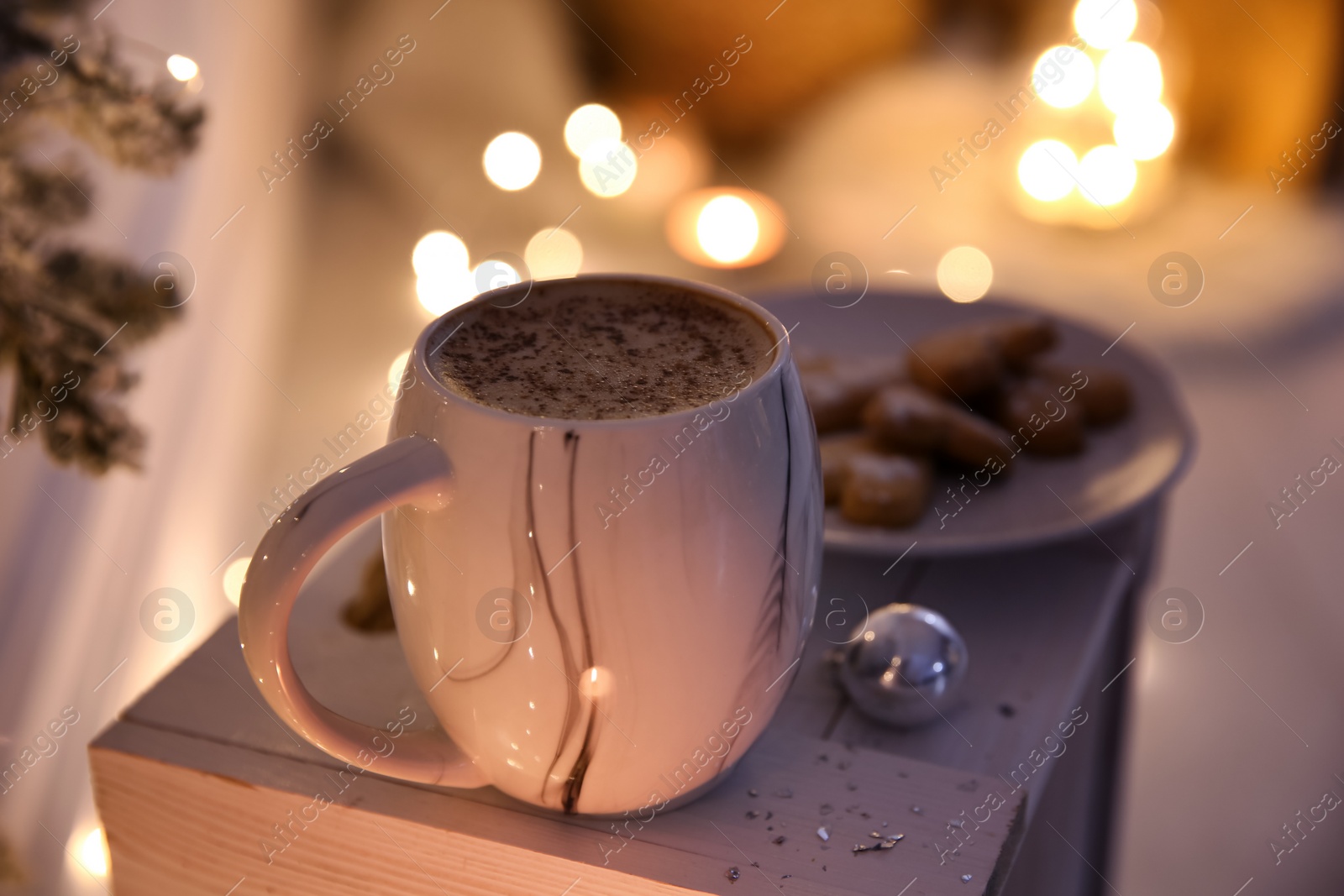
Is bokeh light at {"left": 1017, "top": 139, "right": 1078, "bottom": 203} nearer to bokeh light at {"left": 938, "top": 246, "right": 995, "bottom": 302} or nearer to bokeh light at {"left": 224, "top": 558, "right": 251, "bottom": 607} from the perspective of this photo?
bokeh light at {"left": 938, "top": 246, "right": 995, "bottom": 302}

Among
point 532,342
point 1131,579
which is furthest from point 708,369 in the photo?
point 1131,579

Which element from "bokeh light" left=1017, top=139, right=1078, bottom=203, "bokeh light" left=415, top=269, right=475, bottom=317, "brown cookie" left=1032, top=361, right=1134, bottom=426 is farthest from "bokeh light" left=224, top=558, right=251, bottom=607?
"bokeh light" left=1017, top=139, right=1078, bottom=203

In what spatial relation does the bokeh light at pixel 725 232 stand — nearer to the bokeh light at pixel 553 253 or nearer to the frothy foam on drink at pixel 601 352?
the bokeh light at pixel 553 253

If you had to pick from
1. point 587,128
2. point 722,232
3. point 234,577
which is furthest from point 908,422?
point 587,128

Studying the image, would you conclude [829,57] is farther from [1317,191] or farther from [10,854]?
[10,854]

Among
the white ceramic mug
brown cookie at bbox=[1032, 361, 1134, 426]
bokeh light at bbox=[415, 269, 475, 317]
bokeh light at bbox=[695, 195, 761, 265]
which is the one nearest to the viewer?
the white ceramic mug

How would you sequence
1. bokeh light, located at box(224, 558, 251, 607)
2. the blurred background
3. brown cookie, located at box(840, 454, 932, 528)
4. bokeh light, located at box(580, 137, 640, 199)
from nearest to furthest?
brown cookie, located at box(840, 454, 932, 528) < the blurred background < bokeh light, located at box(224, 558, 251, 607) < bokeh light, located at box(580, 137, 640, 199)
